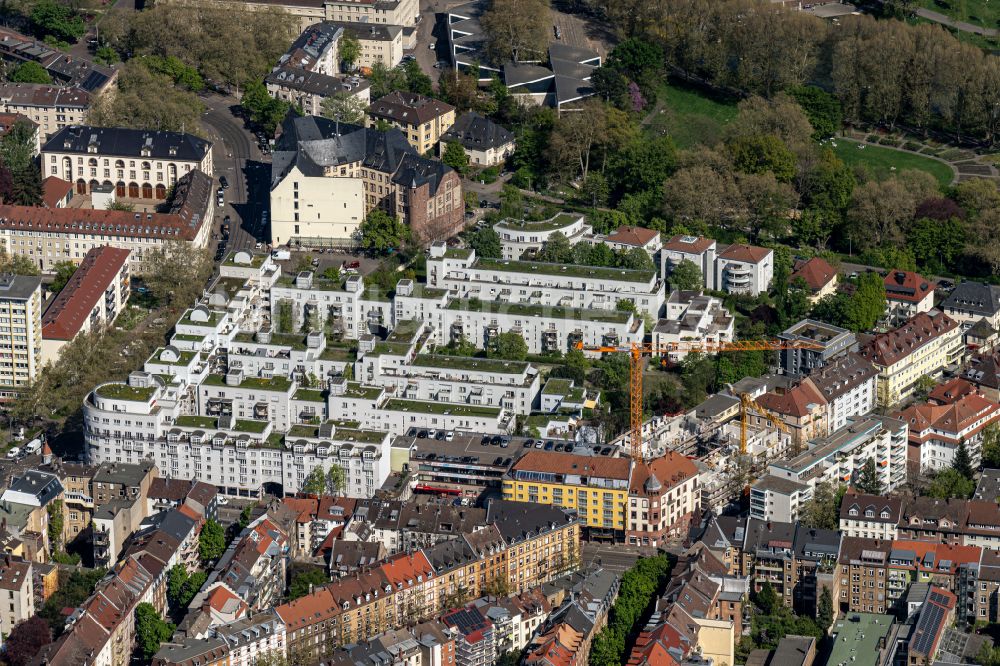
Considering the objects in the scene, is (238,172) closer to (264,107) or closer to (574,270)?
(264,107)

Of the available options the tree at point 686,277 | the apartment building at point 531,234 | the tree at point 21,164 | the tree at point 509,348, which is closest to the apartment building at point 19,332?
the tree at point 21,164

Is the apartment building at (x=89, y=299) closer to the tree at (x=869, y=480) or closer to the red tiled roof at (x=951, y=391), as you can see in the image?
the tree at (x=869, y=480)

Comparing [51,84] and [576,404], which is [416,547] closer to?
[576,404]

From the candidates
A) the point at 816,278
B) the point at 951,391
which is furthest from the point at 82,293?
the point at 951,391

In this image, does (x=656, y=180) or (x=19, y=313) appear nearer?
(x=19, y=313)

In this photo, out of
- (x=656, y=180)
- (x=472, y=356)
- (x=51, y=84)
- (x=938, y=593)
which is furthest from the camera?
(x=51, y=84)

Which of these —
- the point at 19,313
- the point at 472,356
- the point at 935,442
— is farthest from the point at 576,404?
the point at 19,313
